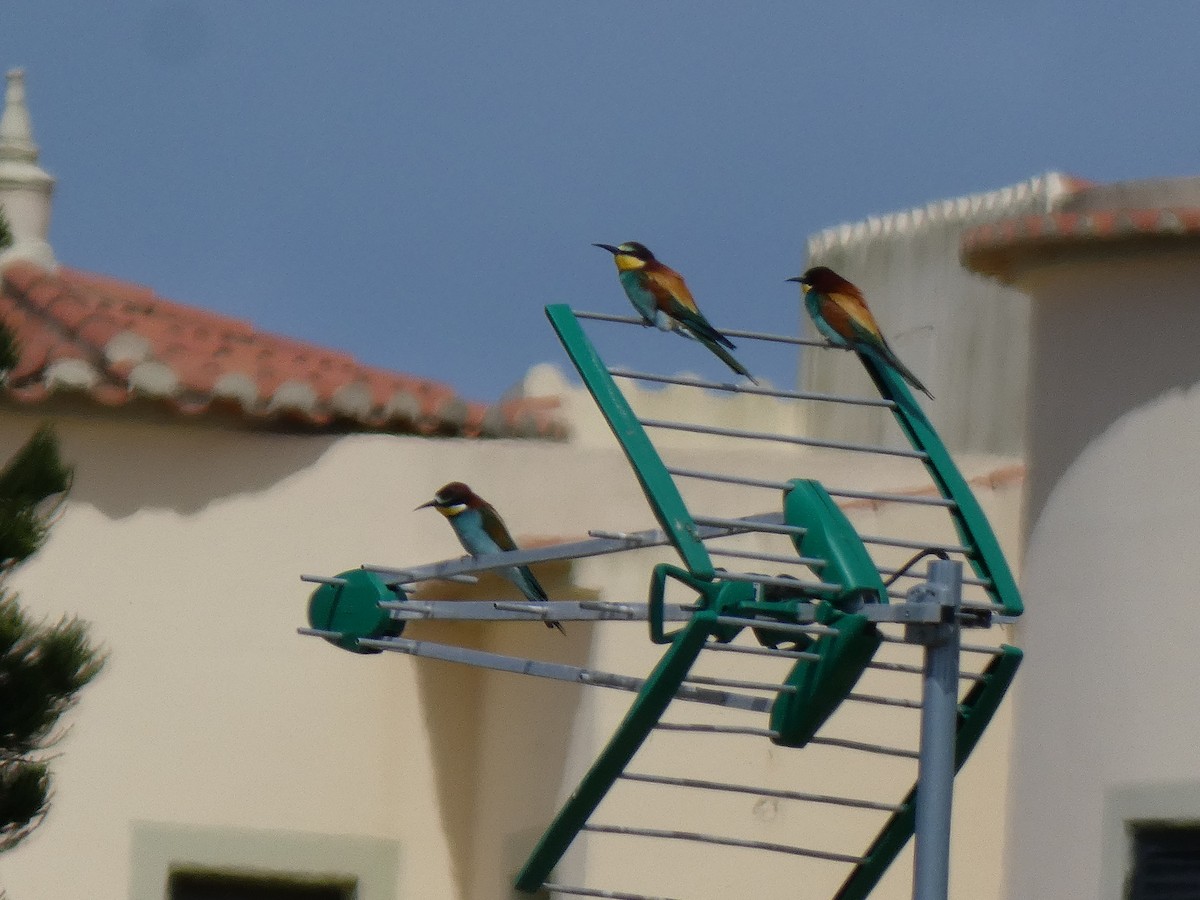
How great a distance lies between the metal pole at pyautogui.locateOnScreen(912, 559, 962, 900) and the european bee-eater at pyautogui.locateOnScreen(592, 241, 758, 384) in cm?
126

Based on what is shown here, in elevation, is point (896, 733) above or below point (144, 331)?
below

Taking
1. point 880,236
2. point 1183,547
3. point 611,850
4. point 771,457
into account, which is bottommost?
point 611,850

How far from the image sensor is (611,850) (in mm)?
10406

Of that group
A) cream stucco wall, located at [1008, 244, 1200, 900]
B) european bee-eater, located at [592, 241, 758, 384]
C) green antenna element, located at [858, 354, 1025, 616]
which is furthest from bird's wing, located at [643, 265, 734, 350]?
cream stucco wall, located at [1008, 244, 1200, 900]

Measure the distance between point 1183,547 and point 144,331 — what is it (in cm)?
476

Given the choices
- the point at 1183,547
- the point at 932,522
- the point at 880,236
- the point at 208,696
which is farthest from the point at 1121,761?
the point at 880,236

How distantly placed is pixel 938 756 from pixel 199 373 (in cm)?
678

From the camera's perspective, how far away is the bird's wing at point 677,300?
6043 millimetres

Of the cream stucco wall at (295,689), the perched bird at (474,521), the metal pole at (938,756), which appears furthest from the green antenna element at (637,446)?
the cream stucco wall at (295,689)

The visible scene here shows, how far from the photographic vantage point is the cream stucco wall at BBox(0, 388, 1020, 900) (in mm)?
10914

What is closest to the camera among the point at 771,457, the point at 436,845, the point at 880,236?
the point at 436,845

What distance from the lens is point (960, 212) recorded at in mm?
14812

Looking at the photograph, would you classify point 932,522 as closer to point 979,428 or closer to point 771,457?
point 771,457

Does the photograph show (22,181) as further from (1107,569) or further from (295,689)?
(1107,569)
